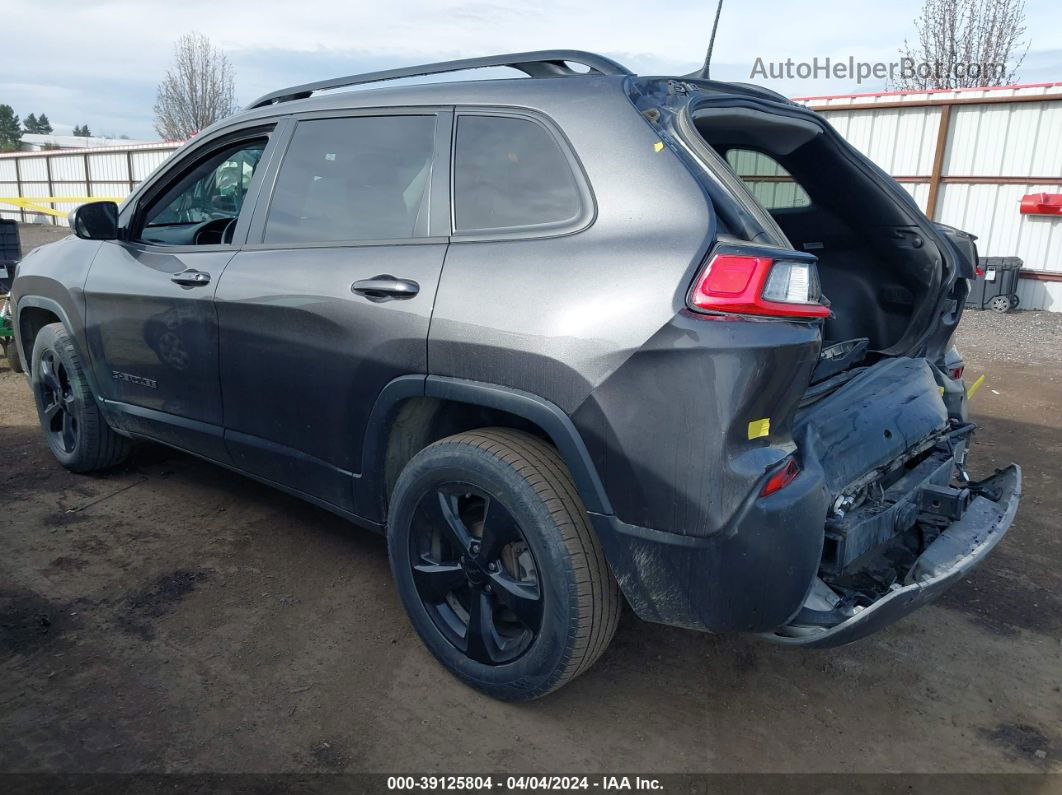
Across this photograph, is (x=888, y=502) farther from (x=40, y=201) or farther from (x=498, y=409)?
(x=40, y=201)

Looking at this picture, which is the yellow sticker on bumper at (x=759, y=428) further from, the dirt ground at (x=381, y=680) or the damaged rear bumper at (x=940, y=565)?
the dirt ground at (x=381, y=680)

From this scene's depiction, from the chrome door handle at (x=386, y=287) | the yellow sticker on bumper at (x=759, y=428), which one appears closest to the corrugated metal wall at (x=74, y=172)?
the chrome door handle at (x=386, y=287)

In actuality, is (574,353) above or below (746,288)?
below

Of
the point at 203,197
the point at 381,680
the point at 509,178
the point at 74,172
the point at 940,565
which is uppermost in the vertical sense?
the point at 74,172

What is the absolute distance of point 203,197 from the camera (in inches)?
161

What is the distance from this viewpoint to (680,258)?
6.96 ft

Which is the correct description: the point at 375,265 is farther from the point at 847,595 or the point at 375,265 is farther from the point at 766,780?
the point at 766,780

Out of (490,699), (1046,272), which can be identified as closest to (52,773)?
(490,699)

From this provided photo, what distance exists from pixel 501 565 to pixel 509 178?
120 cm

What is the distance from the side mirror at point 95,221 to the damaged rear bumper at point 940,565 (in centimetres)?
333

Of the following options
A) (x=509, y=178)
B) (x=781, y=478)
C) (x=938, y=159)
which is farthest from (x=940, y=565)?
(x=938, y=159)

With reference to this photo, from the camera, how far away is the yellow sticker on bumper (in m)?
2.11

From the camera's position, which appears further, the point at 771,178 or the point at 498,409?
the point at 771,178

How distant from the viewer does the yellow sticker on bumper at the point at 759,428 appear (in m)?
2.11
